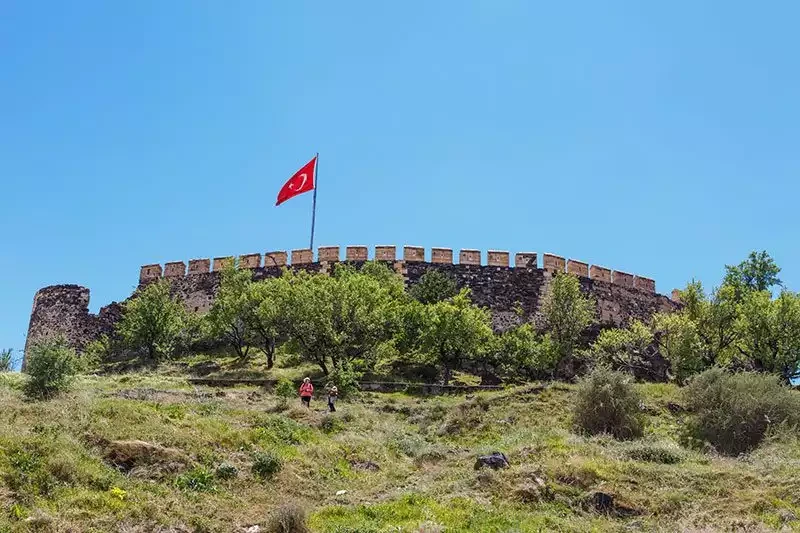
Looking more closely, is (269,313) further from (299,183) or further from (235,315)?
(299,183)

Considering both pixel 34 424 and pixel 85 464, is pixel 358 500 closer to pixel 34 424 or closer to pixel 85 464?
pixel 85 464

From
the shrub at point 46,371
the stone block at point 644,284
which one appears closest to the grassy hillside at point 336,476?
the shrub at point 46,371

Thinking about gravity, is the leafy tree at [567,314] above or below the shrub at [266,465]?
above

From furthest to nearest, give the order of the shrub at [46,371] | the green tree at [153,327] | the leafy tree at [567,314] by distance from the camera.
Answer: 1. the green tree at [153,327]
2. the leafy tree at [567,314]
3. the shrub at [46,371]

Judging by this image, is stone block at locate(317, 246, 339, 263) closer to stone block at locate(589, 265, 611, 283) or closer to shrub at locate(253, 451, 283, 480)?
stone block at locate(589, 265, 611, 283)

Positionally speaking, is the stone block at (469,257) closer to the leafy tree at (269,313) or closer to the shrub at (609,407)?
the leafy tree at (269,313)

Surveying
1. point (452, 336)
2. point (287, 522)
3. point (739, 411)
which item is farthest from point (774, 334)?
point (287, 522)

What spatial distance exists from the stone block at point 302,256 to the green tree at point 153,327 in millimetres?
7453

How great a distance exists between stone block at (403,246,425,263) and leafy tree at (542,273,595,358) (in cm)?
897

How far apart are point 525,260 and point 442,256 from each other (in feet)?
13.6

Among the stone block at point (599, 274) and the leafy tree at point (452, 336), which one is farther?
the stone block at point (599, 274)

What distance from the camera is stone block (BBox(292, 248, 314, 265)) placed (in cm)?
4281

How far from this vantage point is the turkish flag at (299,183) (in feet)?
148

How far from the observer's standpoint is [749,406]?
814 inches
